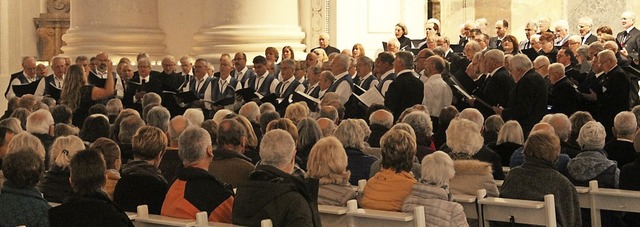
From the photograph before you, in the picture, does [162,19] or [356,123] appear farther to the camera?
[162,19]

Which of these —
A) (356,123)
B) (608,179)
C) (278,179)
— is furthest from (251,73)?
(278,179)

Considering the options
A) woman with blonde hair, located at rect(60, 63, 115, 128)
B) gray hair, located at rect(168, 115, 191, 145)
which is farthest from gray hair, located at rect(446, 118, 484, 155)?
woman with blonde hair, located at rect(60, 63, 115, 128)

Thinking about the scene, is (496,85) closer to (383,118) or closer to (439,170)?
(383,118)

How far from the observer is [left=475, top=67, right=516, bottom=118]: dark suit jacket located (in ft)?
46.1

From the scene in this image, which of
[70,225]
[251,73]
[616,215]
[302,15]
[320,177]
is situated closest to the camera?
[70,225]

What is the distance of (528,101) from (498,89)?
23.8 inches

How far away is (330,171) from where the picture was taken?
27.2 ft

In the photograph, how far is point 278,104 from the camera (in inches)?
588

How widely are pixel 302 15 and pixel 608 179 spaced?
32.2ft

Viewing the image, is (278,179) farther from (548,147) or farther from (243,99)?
(243,99)

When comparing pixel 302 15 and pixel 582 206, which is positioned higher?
pixel 302 15

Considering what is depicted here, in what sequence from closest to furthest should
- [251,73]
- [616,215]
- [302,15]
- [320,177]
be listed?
1. [320,177]
2. [616,215]
3. [251,73]
4. [302,15]

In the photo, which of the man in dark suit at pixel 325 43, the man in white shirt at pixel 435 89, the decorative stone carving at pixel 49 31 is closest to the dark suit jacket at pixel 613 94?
the man in white shirt at pixel 435 89

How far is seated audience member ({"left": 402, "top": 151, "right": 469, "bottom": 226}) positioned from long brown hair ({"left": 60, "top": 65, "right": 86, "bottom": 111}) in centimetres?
784
